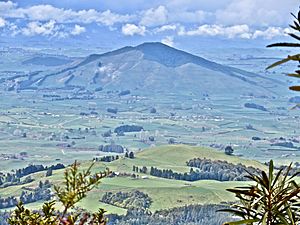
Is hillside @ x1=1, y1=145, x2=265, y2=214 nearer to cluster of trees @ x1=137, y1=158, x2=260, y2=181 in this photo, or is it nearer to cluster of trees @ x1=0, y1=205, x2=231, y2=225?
cluster of trees @ x1=0, y1=205, x2=231, y2=225

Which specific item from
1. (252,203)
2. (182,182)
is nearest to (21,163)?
(182,182)

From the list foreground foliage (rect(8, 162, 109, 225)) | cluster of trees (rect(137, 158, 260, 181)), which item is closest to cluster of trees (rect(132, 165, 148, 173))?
cluster of trees (rect(137, 158, 260, 181))

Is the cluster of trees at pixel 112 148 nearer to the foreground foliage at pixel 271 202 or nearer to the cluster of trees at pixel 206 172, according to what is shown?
the cluster of trees at pixel 206 172

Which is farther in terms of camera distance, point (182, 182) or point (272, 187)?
point (182, 182)

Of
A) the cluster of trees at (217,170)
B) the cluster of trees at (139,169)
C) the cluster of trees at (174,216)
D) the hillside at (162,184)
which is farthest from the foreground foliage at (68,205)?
the cluster of trees at (139,169)

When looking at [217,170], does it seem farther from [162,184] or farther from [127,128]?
[127,128]

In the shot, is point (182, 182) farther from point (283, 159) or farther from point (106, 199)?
point (283, 159)
